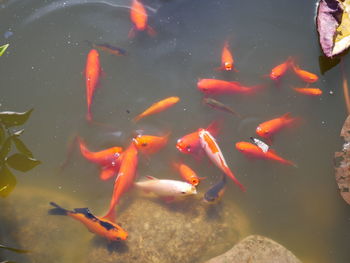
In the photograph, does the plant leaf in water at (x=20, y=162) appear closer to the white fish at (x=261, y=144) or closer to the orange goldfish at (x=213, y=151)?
the orange goldfish at (x=213, y=151)

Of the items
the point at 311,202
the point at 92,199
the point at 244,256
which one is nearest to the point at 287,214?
the point at 311,202

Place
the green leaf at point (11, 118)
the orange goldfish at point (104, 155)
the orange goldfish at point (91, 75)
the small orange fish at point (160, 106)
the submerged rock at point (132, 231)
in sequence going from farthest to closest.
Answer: the orange goldfish at point (91, 75), the small orange fish at point (160, 106), the orange goldfish at point (104, 155), the submerged rock at point (132, 231), the green leaf at point (11, 118)

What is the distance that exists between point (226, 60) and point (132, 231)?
248 cm

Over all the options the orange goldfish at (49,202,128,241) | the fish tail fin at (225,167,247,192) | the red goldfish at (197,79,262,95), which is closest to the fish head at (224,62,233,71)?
the red goldfish at (197,79,262,95)

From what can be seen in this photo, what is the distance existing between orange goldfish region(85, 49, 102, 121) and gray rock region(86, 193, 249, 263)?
56.0 inches

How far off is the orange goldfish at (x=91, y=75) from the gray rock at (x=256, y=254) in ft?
8.07

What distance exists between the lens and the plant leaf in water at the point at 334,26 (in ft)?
14.5

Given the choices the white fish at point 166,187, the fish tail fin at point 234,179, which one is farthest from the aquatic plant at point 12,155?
the fish tail fin at point 234,179

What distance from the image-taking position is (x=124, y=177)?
465 centimetres

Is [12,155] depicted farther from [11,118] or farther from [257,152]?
[257,152]

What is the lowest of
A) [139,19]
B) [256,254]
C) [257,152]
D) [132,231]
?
[132,231]

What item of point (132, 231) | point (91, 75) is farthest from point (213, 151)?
point (91, 75)

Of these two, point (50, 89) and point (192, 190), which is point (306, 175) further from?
point (50, 89)

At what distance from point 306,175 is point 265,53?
5.63 feet
